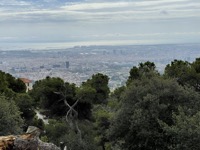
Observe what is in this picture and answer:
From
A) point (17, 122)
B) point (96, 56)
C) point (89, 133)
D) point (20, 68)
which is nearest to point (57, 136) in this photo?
point (89, 133)

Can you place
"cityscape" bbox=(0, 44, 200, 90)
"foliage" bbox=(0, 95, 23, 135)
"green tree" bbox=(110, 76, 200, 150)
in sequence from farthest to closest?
"cityscape" bbox=(0, 44, 200, 90) < "foliage" bbox=(0, 95, 23, 135) < "green tree" bbox=(110, 76, 200, 150)

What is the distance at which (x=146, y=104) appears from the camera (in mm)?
18531

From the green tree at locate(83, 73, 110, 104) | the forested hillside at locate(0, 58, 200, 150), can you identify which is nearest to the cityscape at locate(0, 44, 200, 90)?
the green tree at locate(83, 73, 110, 104)

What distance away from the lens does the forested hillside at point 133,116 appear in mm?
17016

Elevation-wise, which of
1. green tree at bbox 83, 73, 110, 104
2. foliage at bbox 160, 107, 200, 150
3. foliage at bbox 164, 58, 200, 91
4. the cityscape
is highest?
foliage at bbox 164, 58, 200, 91

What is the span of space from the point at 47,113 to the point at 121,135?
1545 cm

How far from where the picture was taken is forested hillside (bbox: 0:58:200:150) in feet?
55.8

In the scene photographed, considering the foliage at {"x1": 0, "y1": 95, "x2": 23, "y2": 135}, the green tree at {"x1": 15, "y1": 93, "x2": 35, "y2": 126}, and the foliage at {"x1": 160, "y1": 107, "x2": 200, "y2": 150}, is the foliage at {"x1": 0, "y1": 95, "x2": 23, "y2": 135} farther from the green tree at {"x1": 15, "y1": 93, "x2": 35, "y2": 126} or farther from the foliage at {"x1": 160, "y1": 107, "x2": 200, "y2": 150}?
the green tree at {"x1": 15, "y1": 93, "x2": 35, "y2": 126}

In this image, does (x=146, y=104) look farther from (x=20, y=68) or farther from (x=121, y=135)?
(x=20, y=68)

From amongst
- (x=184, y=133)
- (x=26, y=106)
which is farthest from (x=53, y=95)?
(x=184, y=133)

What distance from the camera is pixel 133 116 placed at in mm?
18094

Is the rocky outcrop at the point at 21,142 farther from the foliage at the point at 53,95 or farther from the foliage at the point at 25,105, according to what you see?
the foliage at the point at 53,95

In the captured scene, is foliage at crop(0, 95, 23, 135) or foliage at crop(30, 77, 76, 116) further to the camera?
foliage at crop(30, 77, 76, 116)

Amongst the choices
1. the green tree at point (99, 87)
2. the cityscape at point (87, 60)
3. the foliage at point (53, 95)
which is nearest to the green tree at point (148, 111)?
the green tree at point (99, 87)
